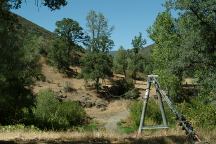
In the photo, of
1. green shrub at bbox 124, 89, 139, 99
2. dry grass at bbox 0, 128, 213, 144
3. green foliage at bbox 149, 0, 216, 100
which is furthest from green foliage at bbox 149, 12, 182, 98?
dry grass at bbox 0, 128, 213, 144

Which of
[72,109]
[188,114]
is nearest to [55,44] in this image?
[72,109]

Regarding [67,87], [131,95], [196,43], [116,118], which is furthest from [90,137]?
[131,95]

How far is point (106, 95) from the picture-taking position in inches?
3142

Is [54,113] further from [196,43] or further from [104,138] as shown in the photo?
[104,138]

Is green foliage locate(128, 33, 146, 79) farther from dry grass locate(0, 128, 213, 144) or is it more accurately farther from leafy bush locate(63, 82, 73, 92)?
dry grass locate(0, 128, 213, 144)

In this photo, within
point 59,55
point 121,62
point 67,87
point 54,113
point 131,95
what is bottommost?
point 54,113

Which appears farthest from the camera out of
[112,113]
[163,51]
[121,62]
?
[121,62]

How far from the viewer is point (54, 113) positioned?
63.0 meters

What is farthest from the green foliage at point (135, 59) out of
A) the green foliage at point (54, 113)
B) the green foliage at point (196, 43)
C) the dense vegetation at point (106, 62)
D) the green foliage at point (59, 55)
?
the green foliage at point (196, 43)

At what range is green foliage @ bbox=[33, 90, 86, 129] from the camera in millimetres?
59216

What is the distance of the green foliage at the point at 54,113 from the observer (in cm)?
5922

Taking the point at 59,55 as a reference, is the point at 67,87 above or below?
below

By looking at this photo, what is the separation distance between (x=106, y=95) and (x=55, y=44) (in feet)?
52.4

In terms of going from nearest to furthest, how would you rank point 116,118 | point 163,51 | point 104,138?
point 104,138
point 163,51
point 116,118
